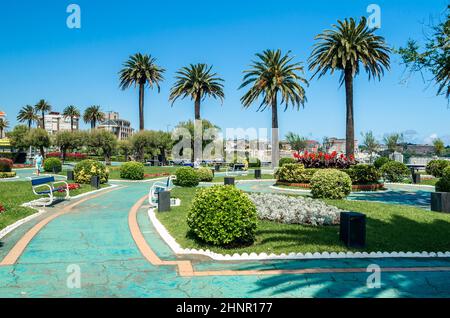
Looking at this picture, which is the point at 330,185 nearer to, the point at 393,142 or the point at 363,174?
the point at 363,174

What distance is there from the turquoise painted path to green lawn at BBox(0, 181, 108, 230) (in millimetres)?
2469

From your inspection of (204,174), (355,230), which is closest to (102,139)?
(204,174)

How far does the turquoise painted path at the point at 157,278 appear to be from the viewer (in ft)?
18.1

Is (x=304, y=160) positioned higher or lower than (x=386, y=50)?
→ lower

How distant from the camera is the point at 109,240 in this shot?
8859mm

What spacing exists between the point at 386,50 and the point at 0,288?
34.1 m

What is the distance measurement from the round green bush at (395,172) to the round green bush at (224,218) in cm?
2205

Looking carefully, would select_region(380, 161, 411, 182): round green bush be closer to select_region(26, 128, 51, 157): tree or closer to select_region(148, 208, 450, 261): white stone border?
select_region(148, 208, 450, 261): white stone border

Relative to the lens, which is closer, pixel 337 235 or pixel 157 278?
pixel 157 278

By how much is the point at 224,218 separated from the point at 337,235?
2.99 metres

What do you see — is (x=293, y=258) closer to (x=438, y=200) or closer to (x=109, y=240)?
(x=109, y=240)

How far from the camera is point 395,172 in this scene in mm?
27234

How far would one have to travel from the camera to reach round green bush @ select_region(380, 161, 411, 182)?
2720 centimetres
